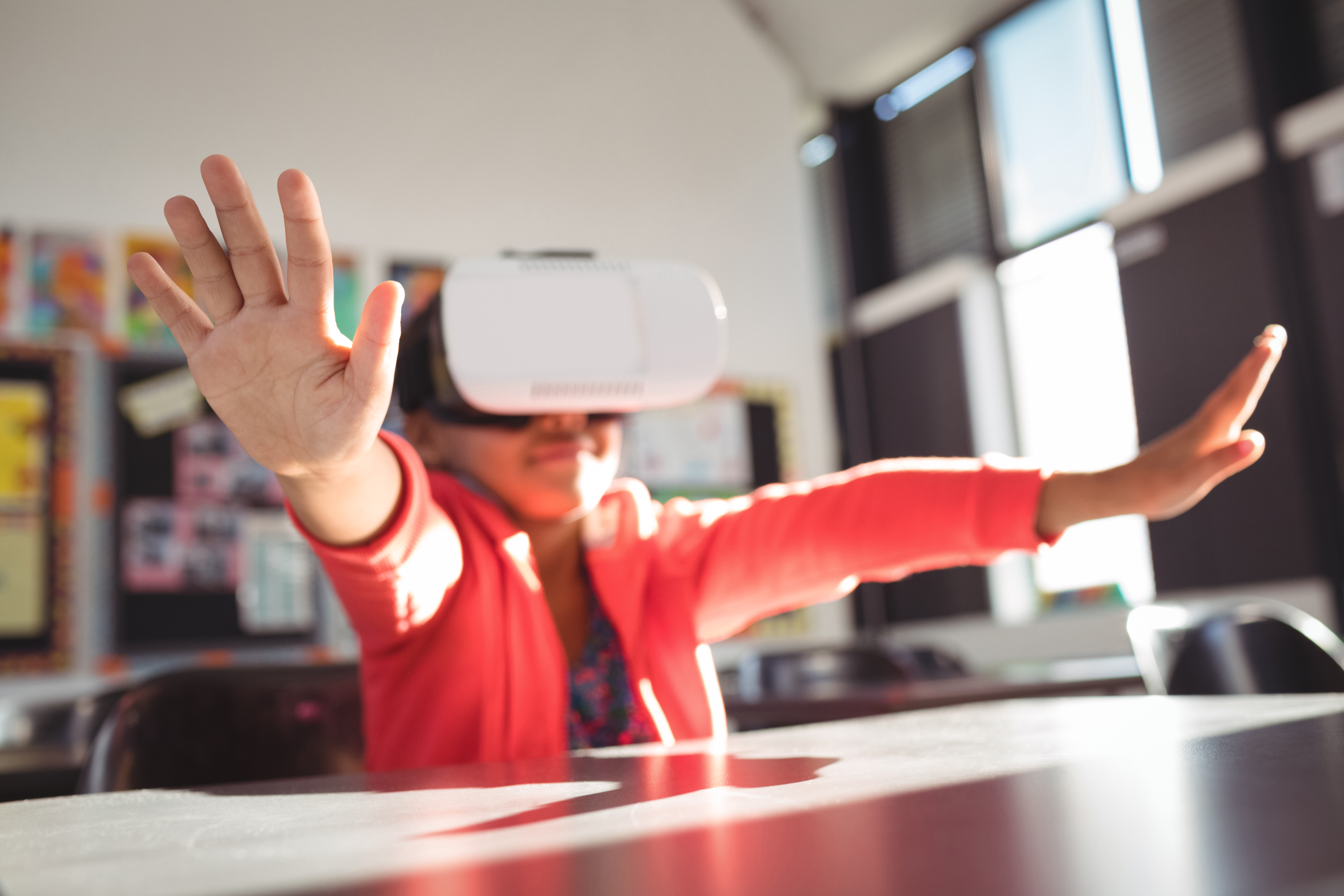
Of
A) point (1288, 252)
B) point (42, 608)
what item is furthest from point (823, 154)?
point (42, 608)

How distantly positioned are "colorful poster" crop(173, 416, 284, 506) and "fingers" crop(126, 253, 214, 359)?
2.95m

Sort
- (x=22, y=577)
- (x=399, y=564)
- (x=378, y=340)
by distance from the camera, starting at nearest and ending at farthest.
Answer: (x=378, y=340) → (x=399, y=564) → (x=22, y=577)

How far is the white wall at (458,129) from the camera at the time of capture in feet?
6.16

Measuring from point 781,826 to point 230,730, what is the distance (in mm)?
738

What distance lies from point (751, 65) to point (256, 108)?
132 inches

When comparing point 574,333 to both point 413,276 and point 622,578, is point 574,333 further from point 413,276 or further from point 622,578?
point 413,276

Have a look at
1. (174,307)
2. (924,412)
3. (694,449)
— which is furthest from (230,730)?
(924,412)

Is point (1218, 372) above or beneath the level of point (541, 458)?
above

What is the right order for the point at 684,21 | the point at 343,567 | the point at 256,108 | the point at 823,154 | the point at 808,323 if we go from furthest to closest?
the point at 823,154, the point at 808,323, the point at 684,21, the point at 256,108, the point at 343,567

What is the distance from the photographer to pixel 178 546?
3.41 meters

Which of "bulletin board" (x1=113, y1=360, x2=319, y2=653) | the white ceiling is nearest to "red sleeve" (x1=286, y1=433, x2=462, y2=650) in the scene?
"bulletin board" (x1=113, y1=360, x2=319, y2=653)

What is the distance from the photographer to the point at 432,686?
0.90 meters

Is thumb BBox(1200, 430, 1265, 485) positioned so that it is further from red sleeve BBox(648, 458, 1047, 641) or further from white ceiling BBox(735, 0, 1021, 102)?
white ceiling BBox(735, 0, 1021, 102)

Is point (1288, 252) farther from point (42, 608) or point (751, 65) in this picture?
point (42, 608)
